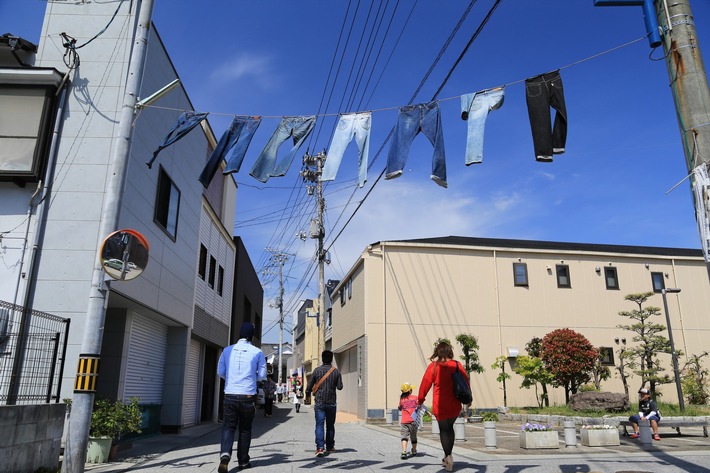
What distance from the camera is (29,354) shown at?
8562mm

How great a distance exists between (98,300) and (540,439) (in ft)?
27.0

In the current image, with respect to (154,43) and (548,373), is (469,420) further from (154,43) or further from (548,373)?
(154,43)

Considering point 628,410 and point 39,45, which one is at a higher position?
point 39,45

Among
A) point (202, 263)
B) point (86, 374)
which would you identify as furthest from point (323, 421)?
point (202, 263)

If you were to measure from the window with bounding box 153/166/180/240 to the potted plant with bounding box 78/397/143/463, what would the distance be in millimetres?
4691

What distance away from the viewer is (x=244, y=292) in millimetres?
28188

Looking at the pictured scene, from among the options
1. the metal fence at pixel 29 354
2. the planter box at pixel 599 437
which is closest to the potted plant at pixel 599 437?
the planter box at pixel 599 437

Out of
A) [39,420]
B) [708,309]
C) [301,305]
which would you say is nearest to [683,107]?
[39,420]

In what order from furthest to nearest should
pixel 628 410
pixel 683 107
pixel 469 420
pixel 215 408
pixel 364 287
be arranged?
pixel 364 287 → pixel 215 408 → pixel 469 420 → pixel 628 410 → pixel 683 107

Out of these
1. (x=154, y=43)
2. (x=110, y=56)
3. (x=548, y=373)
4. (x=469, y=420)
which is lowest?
(x=469, y=420)

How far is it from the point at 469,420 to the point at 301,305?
146ft

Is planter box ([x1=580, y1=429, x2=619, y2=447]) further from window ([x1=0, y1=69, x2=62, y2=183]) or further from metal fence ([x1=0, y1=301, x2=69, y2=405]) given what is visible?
window ([x1=0, y1=69, x2=62, y2=183])

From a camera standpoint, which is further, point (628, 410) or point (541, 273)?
point (541, 273)

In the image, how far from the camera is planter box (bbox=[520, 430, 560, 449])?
33.1 feet
